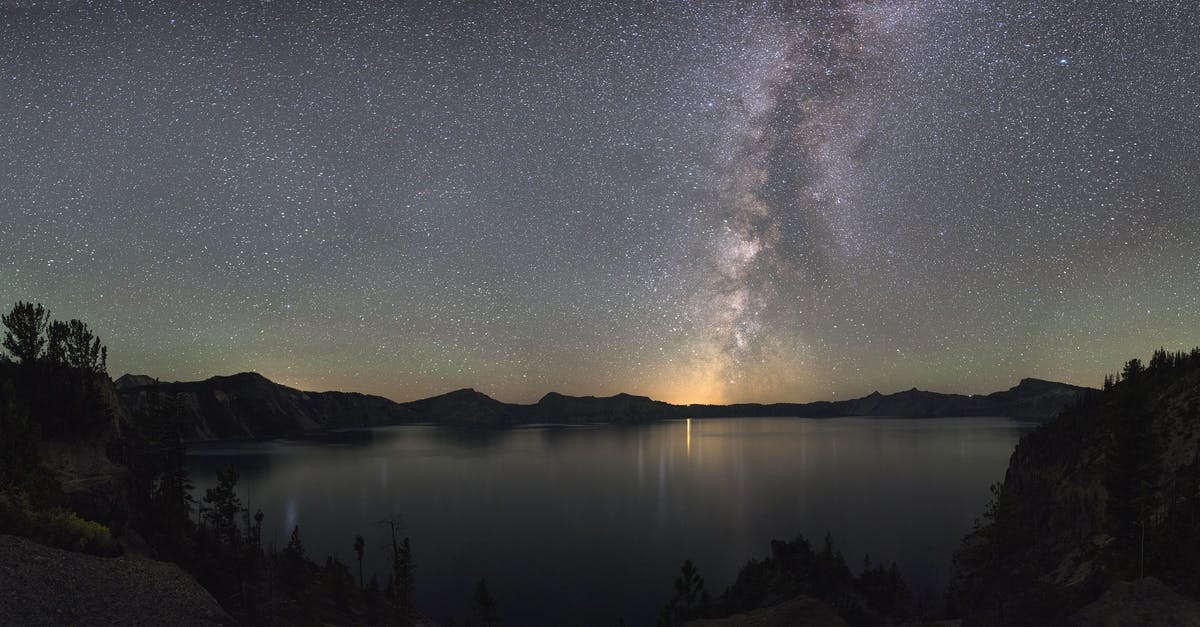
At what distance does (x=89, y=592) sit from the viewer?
21.9 metres

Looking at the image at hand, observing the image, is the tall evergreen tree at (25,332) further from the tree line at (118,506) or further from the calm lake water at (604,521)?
the calm lake water at (604,521)

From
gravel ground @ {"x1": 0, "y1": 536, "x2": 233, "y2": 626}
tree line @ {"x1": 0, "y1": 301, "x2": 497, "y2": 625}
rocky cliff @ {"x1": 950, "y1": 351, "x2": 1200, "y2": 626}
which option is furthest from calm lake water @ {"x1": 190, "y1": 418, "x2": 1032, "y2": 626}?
gravel ground @ {"x1": 0, "y1": 536, "x2": 233, "y2": 626}

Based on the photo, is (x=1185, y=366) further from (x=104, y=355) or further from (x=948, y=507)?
(x=104, y=355)

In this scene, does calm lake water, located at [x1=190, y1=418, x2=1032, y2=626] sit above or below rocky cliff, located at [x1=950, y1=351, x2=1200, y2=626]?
below

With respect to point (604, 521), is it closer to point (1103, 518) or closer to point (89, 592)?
point (1103, 518)

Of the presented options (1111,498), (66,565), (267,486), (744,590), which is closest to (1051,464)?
(1111,498)

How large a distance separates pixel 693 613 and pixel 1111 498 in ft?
123

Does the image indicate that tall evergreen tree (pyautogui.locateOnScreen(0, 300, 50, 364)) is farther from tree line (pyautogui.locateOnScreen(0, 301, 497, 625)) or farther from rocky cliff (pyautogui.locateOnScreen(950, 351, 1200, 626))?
rocky cliff (pyautogui.locateOnScreen(950, 351, 1200, 626))

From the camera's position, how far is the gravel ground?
1962cm

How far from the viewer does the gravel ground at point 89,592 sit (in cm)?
1962

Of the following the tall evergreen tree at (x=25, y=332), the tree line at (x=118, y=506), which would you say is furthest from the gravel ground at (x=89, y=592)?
the tall evergreen tree at (x=25, y=332)

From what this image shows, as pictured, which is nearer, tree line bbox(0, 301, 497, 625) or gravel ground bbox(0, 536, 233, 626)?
gravel ground bbox(0, 536, 233, 626)

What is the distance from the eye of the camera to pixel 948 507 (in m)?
115

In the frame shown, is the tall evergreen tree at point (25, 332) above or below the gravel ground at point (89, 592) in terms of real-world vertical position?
above
